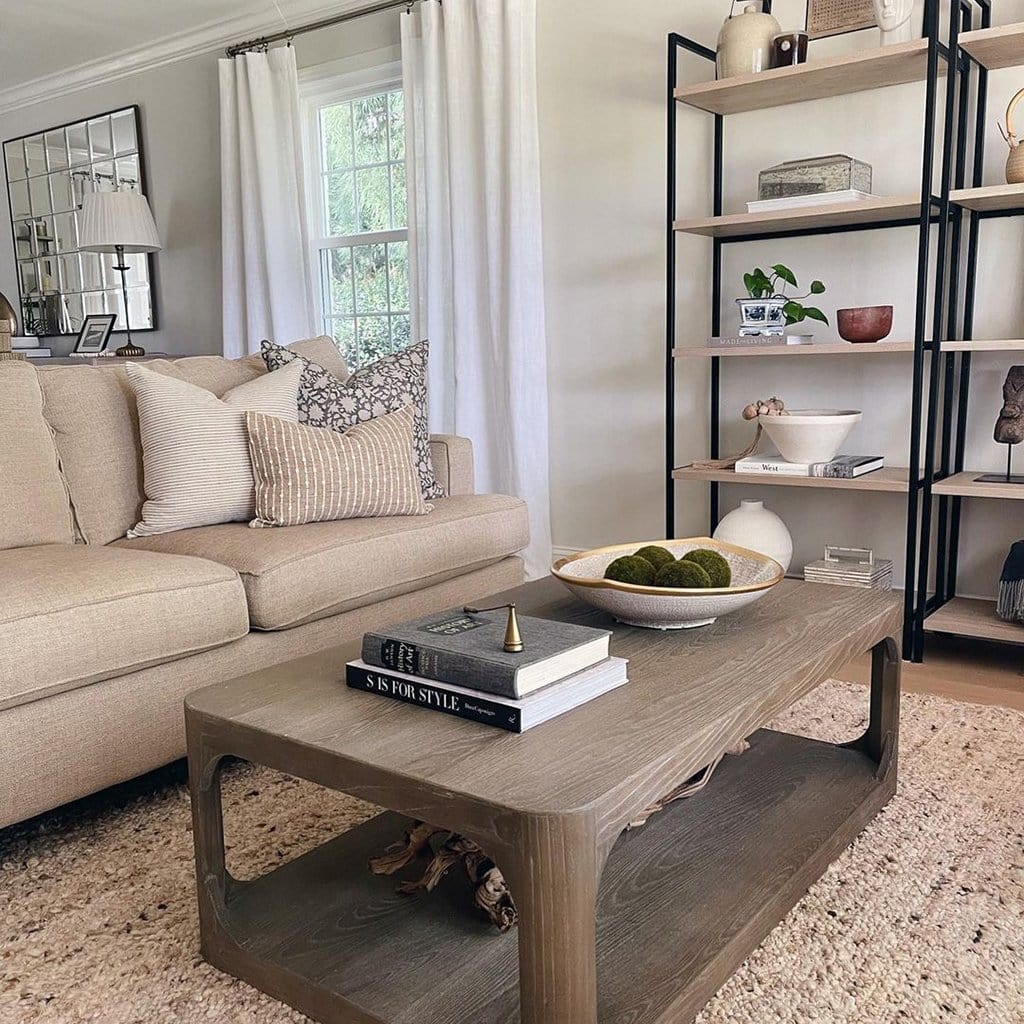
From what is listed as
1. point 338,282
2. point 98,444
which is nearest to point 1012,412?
point 98,444

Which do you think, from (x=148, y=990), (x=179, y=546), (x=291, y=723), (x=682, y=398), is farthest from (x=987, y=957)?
(x=682, y=398)

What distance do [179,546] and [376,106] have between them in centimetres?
265

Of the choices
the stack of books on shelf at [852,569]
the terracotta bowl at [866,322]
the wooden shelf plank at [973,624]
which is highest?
the terracotta bowl at [866,322]

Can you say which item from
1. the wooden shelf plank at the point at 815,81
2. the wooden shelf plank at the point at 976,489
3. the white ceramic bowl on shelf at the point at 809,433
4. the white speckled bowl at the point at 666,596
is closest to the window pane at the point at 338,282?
the wooden shelf plank at the point at 815,81

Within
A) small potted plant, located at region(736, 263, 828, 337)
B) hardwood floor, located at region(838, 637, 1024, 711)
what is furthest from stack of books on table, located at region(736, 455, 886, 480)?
hardwood floor, located at region(838, 637, 1024, 711)

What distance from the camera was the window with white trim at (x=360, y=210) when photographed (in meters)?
4.17

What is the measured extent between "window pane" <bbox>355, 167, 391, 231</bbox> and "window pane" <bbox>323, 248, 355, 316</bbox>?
169mm

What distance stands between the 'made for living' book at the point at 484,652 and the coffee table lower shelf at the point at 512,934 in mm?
321

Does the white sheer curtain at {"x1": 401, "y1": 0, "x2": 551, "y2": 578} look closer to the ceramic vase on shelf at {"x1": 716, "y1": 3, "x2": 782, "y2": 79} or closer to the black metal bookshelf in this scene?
the black metal bookshelf

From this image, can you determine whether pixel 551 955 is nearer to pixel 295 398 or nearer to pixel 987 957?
pixel 987 957

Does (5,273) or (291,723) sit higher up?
(5,273)

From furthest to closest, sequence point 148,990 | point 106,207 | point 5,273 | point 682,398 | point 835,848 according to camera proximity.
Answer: point 5,273 < point 106,207 < point 682,398 < point 835,848 < point 148,990

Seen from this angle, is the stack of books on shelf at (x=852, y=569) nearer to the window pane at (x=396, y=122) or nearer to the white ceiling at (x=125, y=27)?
the window pane at (x=396, y=122)

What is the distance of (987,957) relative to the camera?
1350mm
